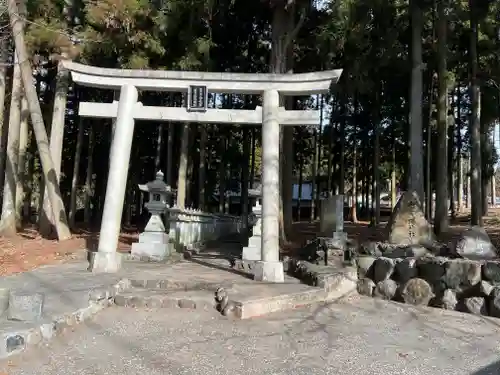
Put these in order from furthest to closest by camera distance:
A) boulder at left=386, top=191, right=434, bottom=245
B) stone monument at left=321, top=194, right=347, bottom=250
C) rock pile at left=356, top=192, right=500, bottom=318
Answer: boulder at left=386, top=191, right=434, bottom=245
stone monument at left=321, top=194, right=347, bottom=250
rock pile at left=356, top=192, right=500, bottom=318

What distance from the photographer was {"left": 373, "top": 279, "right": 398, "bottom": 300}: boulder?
7.86 m

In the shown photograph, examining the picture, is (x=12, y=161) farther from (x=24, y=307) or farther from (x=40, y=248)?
(x=24, y=307)

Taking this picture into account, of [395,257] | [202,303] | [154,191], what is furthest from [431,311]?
[154,191]

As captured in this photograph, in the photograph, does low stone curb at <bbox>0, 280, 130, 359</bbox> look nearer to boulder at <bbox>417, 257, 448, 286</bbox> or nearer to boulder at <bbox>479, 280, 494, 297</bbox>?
boulder at <bbox>417, 257, 448, 286</bbox>

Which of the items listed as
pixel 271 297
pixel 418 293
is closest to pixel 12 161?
pixel 271 297

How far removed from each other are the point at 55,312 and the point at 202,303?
1825 millimetres

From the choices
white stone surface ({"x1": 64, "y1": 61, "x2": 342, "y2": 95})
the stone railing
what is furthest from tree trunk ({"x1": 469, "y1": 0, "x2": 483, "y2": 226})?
white stone surface ({"x1": 64, "y1": 61, "x2": 342, "y2": 95})

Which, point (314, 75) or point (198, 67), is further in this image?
point (198, 67)

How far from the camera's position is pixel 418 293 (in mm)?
7508

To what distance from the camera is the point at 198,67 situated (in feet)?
42.8

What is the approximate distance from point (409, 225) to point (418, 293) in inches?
113

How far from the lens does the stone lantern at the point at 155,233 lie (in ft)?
34.4

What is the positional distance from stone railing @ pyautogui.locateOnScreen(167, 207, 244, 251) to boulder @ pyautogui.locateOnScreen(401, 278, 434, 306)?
18.6 feet

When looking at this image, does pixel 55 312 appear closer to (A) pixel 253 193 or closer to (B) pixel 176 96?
(A) pixel 253 193
